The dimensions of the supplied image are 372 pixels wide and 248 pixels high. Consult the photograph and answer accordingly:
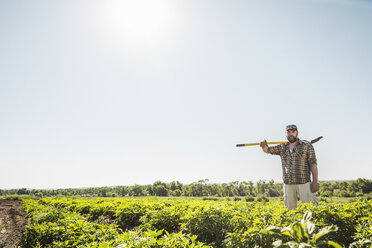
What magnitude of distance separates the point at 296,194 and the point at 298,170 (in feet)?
1.78

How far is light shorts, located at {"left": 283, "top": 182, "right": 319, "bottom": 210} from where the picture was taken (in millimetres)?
4020

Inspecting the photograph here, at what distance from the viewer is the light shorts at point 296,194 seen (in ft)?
13.2

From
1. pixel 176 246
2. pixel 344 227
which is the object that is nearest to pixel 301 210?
pixel 344 227

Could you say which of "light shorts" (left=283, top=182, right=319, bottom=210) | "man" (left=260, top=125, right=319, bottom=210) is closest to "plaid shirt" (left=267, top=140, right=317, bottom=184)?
"man" (left=260, top=125, right=319, bottom=210)

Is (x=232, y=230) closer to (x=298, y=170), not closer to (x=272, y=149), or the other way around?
(x=298, y=170)

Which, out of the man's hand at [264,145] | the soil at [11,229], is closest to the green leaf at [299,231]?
the man's hand at [264,145]

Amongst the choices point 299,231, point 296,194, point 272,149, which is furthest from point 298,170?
point 299,231

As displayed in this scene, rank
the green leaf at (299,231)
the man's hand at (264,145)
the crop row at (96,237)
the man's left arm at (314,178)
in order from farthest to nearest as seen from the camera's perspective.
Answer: the man's hand at (264,145), the man's left arm at (314,178), the crop row at (96,237), the green leaf at (299,231)

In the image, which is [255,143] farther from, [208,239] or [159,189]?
[159,189]

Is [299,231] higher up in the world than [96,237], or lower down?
higher up

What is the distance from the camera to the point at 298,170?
13.7 ft

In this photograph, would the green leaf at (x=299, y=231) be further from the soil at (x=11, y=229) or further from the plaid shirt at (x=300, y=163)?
the soil at (x=11, y=229)

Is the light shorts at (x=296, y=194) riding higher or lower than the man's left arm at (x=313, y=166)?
lower

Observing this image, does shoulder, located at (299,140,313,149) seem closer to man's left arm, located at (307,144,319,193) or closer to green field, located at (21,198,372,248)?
man's left arm, located at (307,144,319,193)
